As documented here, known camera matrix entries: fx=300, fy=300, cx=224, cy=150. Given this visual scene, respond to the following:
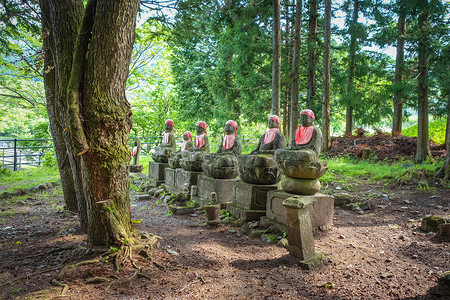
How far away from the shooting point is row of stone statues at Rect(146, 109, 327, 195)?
14.1ft

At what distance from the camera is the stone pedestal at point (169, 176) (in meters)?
7.89

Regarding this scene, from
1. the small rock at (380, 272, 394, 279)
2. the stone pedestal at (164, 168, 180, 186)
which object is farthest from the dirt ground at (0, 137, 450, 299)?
the stone pedestal at (164, 168, 180, 186)

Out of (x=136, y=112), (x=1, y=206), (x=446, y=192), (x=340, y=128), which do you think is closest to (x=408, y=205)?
(x=446, y=192)

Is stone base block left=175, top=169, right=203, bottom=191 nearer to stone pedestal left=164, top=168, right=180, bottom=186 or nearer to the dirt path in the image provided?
stone pedestal left=164, top=168, right=180, bottom=186

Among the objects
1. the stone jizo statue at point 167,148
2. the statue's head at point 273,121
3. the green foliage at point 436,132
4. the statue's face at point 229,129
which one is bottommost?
the stone jizo statue at point 167,148

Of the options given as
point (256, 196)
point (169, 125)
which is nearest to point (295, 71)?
point (169, 125)

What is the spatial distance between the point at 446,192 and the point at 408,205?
1223mm

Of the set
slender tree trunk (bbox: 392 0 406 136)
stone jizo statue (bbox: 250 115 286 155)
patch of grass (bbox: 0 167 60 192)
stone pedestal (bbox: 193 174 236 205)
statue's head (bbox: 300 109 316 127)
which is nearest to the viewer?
statue's head (bbox: 300 109 316 127)

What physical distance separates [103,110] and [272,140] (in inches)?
129

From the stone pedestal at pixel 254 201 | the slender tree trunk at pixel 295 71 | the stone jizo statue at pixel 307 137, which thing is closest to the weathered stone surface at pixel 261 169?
the stone pedestal at pixel 254 201

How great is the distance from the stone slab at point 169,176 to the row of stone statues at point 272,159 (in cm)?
64

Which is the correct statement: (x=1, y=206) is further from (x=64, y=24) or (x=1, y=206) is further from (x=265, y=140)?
(x=265, y=140)

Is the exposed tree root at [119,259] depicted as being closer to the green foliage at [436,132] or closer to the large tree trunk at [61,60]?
the large tree trunk at [61,60]

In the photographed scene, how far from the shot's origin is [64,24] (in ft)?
11.5
